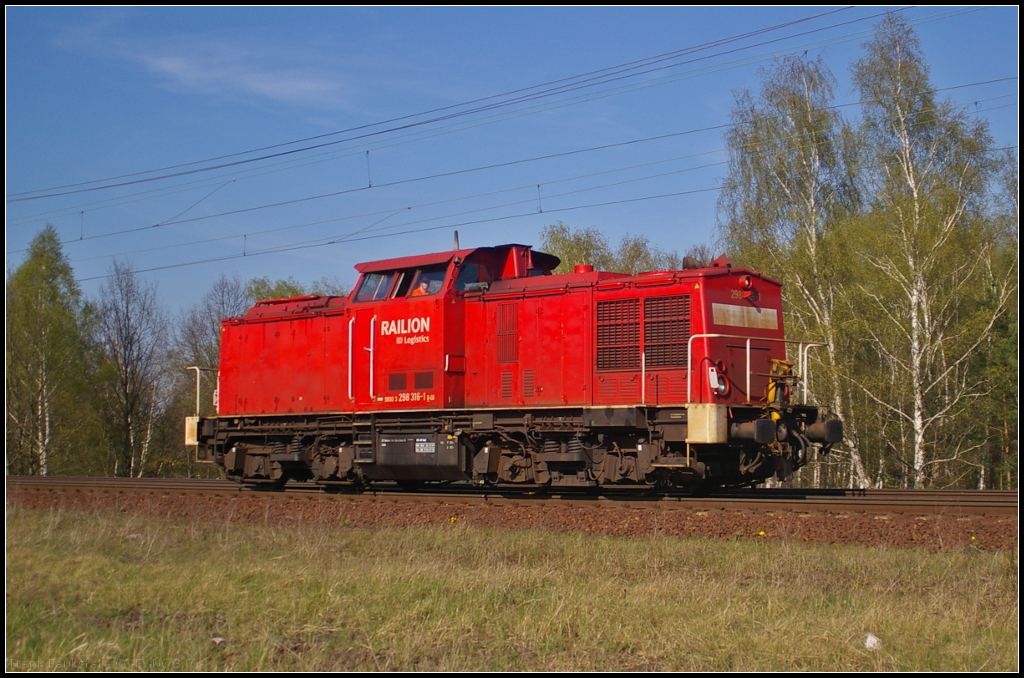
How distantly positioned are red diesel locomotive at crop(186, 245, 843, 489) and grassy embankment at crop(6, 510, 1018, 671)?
10.3 feet

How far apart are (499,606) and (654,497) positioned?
271 inches

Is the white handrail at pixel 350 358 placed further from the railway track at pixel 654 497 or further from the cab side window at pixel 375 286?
the railway track at pixel 654 497

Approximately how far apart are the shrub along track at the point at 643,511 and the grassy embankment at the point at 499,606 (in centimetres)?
81

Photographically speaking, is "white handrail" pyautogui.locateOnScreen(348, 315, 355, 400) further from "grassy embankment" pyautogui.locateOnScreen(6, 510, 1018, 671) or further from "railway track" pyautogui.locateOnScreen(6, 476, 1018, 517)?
"grassy embankment" pyautogui.locateOnScreen(6, 510, 1018, 671)

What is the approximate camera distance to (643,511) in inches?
457

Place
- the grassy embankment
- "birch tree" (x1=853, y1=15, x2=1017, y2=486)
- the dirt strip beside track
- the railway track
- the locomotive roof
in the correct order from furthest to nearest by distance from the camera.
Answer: "birch tree" (x1=853, y1=15, x2=1017, y2=486) → the locomotive roof → the railway track → the dirt strip beside track → the grassy embankment

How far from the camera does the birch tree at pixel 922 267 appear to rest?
22.5 metres

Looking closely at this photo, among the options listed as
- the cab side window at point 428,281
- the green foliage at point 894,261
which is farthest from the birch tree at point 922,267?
the cab side window at point 428,281

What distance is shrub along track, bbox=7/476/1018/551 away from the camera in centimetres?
972

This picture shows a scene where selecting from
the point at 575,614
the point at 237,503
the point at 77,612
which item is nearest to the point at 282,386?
the point at 237,503

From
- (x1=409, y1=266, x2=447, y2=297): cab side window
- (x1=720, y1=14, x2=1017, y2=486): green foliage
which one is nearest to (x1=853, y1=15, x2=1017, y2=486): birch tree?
(x1=720, y1=14, x2=1017, y2=486): green foliage

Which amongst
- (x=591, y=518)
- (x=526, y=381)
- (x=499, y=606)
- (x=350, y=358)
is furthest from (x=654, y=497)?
(x=499, y=606)

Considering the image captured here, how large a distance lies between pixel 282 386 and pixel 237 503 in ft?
9.75

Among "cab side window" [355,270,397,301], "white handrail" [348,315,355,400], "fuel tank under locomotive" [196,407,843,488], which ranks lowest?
"fuel tank under locomotive" [196,407,843,488]
